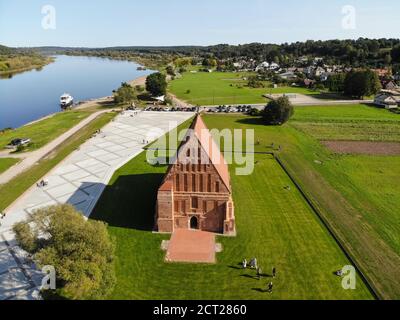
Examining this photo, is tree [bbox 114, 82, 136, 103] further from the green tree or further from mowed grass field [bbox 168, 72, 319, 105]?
the green tree

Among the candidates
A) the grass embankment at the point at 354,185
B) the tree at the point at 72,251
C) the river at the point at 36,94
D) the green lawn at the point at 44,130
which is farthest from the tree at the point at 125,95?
the tree at the point at 72,251

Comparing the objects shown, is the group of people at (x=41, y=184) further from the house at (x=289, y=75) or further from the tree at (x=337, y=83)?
the house at (x=289, y=75)

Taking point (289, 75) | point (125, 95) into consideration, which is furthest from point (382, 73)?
point (125, 95)

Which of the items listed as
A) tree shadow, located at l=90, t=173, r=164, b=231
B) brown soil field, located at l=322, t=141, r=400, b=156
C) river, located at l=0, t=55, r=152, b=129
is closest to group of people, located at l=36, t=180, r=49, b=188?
tree shadow, located at l=90, t=173, r=164, b=231

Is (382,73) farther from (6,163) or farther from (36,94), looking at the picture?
(6,163)

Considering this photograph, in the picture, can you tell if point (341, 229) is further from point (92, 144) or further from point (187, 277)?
point (92, 144)
